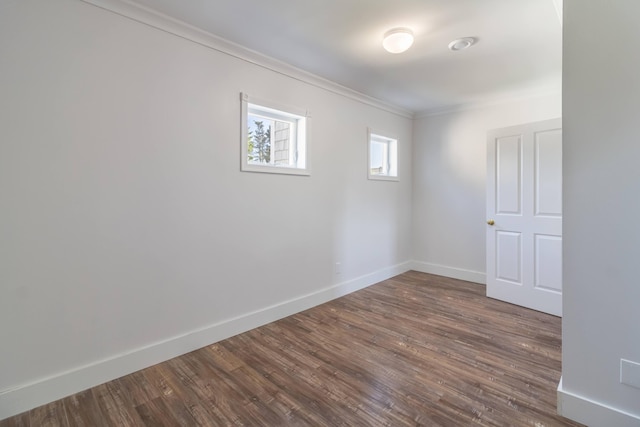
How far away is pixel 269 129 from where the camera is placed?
310cm

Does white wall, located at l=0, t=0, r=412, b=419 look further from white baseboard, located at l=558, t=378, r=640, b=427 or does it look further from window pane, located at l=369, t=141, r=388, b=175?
white baseboard, located at l=558, t=378, r=640, b=427

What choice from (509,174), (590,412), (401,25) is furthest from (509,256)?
(401,25)

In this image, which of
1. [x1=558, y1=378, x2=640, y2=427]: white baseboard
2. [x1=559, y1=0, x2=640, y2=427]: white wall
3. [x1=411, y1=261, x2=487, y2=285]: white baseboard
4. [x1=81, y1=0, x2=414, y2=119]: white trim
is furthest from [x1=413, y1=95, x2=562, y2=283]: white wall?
[x1=558, y1=378, x2=640, y2=427]: white baseboard

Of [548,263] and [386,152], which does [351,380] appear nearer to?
[548,263]

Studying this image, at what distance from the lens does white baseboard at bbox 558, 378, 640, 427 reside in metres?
1.52

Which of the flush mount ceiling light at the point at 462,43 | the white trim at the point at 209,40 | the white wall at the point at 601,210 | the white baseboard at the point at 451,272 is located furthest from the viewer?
the white baseboard at the point at 451,272

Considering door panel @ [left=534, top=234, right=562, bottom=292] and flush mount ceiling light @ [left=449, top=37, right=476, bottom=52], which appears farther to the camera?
door panel @ [left=534, top=234, right=562, bottom=292]

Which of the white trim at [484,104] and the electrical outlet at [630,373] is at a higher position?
the white trim at [484,104]

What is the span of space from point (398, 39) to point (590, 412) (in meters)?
2.70

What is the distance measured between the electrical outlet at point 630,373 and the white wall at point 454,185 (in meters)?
2.81

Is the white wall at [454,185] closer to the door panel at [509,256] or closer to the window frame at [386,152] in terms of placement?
the window frame at [386,152]

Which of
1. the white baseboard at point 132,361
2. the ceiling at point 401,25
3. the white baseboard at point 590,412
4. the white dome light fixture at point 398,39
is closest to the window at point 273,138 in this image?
the ceiling at point 401,25

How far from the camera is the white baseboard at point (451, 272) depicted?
4277 mm

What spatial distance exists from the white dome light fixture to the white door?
1.88 m
